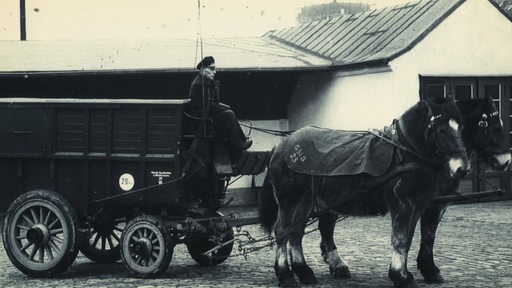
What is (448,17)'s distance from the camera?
1830 cm

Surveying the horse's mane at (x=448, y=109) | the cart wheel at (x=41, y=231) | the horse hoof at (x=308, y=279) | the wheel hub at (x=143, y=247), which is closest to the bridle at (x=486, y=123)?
the horse's mane at (x=448, y=109)

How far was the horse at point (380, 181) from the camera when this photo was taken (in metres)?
8.52

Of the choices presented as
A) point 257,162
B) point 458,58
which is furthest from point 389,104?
point 257,162

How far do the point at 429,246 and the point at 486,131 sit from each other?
142 cm

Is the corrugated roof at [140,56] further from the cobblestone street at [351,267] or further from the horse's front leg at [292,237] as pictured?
the horse's front leg at [292,237]

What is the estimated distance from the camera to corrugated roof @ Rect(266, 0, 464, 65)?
18219 mm

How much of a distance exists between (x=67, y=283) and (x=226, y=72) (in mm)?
9435

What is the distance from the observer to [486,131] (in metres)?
8.91

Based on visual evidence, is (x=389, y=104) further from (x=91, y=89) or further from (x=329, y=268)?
(x=329, y=268)

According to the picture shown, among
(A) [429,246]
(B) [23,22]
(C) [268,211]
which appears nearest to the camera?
(A) [429,246]

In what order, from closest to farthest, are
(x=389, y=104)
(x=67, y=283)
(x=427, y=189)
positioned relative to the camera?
1. (x=427, y=189)
2. (x=67, y=283)
3. (x=389, y=104)

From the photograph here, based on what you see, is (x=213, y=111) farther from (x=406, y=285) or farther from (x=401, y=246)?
(x=406, y=285)

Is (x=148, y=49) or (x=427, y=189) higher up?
(x=148, y=49)

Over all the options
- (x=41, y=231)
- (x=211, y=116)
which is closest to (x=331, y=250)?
(x=211, y=116)
